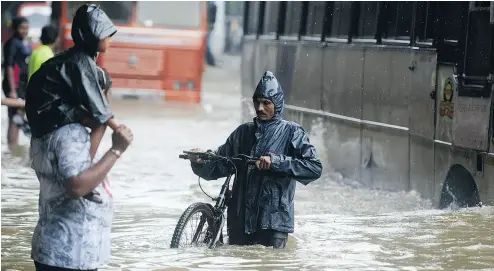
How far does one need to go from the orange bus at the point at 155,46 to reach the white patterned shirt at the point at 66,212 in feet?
79.1

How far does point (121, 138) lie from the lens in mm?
5766

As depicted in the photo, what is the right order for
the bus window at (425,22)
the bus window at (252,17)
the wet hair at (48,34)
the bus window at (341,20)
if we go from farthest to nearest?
1. the bus window at (252,17)
2. the wet hair at (48,34)
3. the bus window at (341,20)
4. the bus window at (425,22)

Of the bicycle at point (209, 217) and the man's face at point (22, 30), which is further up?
the man's face at point (22, 30)

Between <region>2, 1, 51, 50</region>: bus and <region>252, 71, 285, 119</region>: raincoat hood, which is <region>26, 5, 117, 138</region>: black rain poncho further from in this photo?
<region>2, 1, 51, 50</region>: bus

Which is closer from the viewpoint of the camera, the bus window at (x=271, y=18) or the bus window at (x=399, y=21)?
the bus window at (x=399, y=21)

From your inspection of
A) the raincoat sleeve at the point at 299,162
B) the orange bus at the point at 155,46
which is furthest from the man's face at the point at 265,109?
the orange bus at the point at 155,46

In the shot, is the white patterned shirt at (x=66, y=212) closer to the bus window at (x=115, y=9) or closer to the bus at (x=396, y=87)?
the bus at (x=396, y=87)

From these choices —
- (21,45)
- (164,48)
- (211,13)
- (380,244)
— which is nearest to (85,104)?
(380,244)

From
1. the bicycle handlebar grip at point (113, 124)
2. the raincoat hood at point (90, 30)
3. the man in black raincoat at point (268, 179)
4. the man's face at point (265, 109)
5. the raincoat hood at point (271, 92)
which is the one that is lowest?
the man in black raincoat at point (268, 179)

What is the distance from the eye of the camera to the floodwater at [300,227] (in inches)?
364

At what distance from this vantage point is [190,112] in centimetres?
2950

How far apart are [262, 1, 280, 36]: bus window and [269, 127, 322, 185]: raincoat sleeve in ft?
35.1

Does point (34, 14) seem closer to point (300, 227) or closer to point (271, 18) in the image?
point (271, 18)

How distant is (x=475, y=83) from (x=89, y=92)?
6.09 metres
